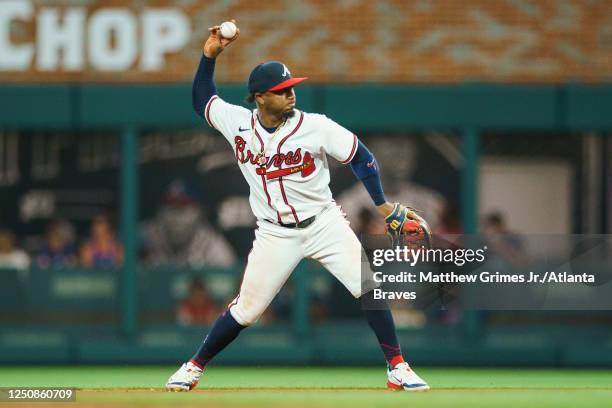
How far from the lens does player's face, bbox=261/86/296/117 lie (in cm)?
743

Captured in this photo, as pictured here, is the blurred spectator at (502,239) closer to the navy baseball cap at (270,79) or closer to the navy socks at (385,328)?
the navy socks at (385,328)

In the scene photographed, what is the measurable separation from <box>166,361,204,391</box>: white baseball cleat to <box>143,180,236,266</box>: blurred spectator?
4920 millimetres

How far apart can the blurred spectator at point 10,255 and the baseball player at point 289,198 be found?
489cm

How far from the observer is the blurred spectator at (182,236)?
12.7 m

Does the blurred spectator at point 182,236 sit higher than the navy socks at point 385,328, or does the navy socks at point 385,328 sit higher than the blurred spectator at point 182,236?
the blurred spectator at point 182,236

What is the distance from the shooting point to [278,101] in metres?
7.43

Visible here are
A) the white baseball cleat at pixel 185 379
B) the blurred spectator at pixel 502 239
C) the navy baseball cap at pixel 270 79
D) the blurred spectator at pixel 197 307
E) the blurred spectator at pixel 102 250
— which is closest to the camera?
the navy baseball cap at pixel 270 79

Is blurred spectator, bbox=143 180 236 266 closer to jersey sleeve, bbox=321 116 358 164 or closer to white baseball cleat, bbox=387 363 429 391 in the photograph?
white baseball cleat, bbox=387 363 429 391

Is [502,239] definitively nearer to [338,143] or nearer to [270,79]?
[338,143]

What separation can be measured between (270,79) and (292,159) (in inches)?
18.7

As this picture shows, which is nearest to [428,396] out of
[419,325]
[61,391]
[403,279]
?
[403,279]

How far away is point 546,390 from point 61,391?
292 centimetres

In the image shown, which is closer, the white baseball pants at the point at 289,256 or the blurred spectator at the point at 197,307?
the white baseball pants at the point at 289,256

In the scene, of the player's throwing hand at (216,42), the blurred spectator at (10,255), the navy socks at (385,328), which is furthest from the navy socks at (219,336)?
the blurred spectator at (10,255)
